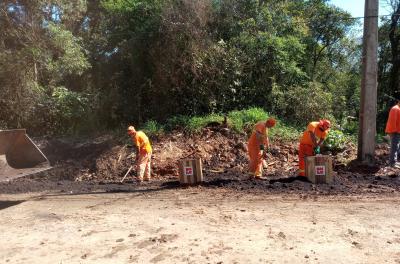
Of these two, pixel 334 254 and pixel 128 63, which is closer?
pixel 334 254

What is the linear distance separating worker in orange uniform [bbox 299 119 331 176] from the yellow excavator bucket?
561 cm

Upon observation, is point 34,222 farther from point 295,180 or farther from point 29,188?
point 295,180

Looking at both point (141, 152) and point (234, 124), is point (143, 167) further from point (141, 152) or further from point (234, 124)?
point (234, 124)

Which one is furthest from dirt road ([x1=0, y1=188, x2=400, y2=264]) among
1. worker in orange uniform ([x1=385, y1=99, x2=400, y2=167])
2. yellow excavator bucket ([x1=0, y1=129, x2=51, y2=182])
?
worker in orange uniform ([x1=385, y1=99, x2=400, y2=167])

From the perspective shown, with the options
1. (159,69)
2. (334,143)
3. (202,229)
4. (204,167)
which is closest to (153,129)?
(159,69)

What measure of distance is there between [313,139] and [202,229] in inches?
171

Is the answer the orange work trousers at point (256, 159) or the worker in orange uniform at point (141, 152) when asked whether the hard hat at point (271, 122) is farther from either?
the worker in orange uniform at point (141, 152)

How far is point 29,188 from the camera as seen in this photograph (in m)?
10.8

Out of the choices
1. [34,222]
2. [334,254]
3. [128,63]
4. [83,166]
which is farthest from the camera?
[128,63]

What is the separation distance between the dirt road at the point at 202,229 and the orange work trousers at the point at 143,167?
1.94 metres

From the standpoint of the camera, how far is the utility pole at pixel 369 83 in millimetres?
10477

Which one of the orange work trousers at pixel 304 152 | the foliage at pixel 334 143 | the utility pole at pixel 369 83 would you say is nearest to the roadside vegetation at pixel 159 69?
the foliage at pixel 334 143

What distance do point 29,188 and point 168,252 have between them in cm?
622

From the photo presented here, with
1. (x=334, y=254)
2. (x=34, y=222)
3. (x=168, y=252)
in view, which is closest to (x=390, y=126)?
(x=334, y=254)
